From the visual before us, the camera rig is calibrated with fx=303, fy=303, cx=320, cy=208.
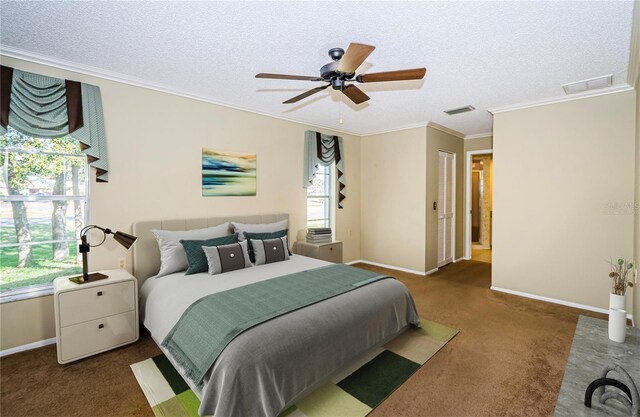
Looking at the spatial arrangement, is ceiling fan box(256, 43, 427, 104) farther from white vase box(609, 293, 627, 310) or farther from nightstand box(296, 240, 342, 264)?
nightstand box(296, 240, 342, 264)

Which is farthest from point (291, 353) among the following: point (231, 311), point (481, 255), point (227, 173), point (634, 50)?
point (481, 255)

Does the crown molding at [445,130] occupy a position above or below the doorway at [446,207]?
above

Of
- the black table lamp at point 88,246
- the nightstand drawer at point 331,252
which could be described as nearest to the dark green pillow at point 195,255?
the black table lamp at point 88,246

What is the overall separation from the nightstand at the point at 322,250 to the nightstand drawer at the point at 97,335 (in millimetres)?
2482

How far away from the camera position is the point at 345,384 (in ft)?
7.44

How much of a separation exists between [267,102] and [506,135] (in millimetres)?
3316

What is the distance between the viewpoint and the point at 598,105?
354 centimetres

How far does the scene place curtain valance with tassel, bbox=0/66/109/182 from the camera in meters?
2.55

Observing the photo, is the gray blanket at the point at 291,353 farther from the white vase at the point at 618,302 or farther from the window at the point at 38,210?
the window at the point at 38,210

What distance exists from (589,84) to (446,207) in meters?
2.92

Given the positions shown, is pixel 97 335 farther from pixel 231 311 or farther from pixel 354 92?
pixel 354 92

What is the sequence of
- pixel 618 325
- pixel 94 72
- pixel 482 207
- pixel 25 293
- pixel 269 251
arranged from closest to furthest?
pixel 618 325
pixel 25 293
pixel 94 72
pixel 269 251
pixel 482 207

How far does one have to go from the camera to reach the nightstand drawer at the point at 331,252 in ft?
15.3

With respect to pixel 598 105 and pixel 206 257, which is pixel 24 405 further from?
pixel 598 105
